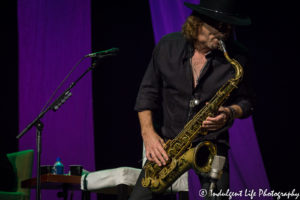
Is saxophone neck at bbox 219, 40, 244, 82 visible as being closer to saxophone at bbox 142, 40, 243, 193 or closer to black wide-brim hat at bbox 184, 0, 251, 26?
saxophone at bbox 142, 40, 243, 193

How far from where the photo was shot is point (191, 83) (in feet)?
8.39

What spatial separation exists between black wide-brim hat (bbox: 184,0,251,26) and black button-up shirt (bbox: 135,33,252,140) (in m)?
0.20

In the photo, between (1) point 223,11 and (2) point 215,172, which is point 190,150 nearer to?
(2) point 215,172

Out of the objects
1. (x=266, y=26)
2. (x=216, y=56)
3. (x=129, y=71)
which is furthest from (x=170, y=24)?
(x=216, y=56)

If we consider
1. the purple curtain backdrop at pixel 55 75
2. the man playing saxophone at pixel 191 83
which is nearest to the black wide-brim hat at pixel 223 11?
the man playing saxophone at pixel 191 83

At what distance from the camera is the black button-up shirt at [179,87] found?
2574 millimetres

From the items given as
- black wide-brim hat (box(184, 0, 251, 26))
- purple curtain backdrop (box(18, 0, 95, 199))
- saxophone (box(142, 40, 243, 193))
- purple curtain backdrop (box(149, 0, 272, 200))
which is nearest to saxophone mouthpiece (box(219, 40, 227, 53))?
saxophone (box(142, 40, 243, 193))

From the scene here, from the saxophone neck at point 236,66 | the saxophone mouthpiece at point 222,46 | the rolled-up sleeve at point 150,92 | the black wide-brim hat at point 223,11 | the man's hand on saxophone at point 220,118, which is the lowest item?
the man's hand on saxophone at point 220,118

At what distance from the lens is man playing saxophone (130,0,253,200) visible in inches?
98.6

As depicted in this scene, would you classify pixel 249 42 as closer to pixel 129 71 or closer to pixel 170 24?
pixel 170 24

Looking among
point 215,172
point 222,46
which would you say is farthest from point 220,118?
point 215,172

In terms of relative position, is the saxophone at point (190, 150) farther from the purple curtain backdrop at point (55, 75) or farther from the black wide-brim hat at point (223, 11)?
the purple curtain backdrop at point (55, 75)

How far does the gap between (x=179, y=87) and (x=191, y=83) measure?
0.26 ft

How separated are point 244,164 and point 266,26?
5.12ft
